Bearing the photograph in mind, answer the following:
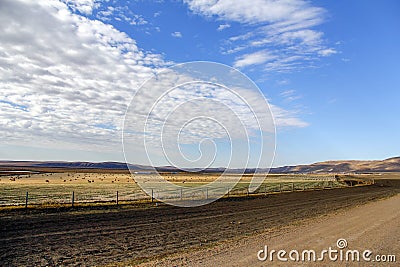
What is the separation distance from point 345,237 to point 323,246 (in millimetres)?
2005

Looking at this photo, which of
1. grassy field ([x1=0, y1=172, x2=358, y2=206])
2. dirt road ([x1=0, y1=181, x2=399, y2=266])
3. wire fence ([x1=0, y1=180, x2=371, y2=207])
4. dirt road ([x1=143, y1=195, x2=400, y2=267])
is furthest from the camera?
grassy field ([x1=0, y1=172, x2=358, y2=206])

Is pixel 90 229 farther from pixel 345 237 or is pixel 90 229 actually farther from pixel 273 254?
pixel 345 237

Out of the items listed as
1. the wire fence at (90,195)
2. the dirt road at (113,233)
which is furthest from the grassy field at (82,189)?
the dirt road at (113,233)

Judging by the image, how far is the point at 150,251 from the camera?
1148 centimetres

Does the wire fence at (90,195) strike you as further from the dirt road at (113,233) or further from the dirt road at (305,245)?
the dirt road at (305,245)

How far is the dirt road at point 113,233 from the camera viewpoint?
35.6 feet

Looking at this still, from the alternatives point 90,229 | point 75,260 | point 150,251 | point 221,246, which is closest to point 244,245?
point 221,246

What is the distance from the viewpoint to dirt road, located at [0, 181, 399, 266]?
1084cm

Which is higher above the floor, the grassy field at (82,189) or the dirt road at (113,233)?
the grassy field at (82,189)

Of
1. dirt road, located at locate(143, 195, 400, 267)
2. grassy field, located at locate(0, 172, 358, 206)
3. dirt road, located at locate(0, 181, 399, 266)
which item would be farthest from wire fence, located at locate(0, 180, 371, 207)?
dirt road, located at locate(143, 195, 400, 267)

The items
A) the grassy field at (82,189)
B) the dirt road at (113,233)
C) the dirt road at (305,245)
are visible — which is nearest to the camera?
the dirt road at (305,245)

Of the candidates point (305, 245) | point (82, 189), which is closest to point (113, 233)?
point (305, 245)

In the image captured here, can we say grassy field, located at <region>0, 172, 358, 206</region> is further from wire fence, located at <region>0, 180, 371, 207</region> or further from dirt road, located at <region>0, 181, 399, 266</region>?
dirt road, located at <region>0, 181, 399, 266</region>

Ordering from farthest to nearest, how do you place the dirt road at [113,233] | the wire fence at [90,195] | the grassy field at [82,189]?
the grassy field at [82,189], the wire fence at [90,195], the dirt road at [113,233]
